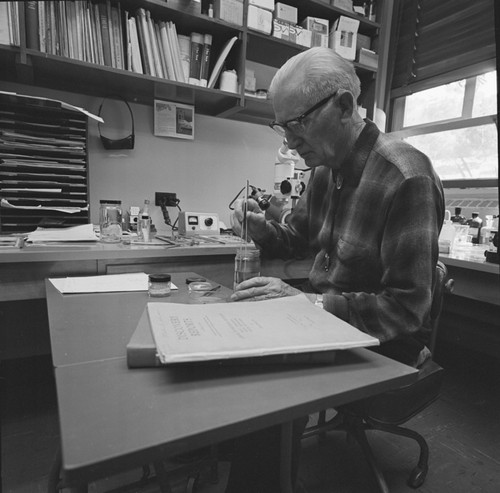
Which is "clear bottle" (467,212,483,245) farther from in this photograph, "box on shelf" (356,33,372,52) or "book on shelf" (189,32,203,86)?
"book on shelf" (189,32,203,86)

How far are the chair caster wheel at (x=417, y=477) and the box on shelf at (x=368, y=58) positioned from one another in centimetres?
215

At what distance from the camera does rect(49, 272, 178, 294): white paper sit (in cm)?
93

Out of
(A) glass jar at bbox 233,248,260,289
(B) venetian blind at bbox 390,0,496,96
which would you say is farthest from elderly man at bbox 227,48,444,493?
(B) venetian blind at bbox 390,0,496,96

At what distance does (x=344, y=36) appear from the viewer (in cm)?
211

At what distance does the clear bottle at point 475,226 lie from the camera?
2.03 metres

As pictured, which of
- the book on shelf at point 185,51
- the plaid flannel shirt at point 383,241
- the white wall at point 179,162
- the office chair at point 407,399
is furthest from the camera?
the white wall at point 179,162

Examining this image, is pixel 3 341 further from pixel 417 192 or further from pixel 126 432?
pixel 417 192

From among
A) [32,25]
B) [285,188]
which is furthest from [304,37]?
[32,25]

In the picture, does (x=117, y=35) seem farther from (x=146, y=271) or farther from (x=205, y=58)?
(x=146, y=271)

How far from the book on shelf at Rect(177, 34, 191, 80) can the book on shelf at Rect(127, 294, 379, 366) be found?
4.81 feet

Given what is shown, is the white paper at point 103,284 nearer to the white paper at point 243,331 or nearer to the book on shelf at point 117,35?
the white paper at point 243,331

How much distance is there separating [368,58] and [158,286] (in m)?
2.05

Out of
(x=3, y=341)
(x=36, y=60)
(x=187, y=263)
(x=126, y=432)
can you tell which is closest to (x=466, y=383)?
(x=187, y=263)

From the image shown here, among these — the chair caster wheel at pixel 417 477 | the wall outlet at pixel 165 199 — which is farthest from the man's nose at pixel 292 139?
the chair caster wheel at pixel 417 477
